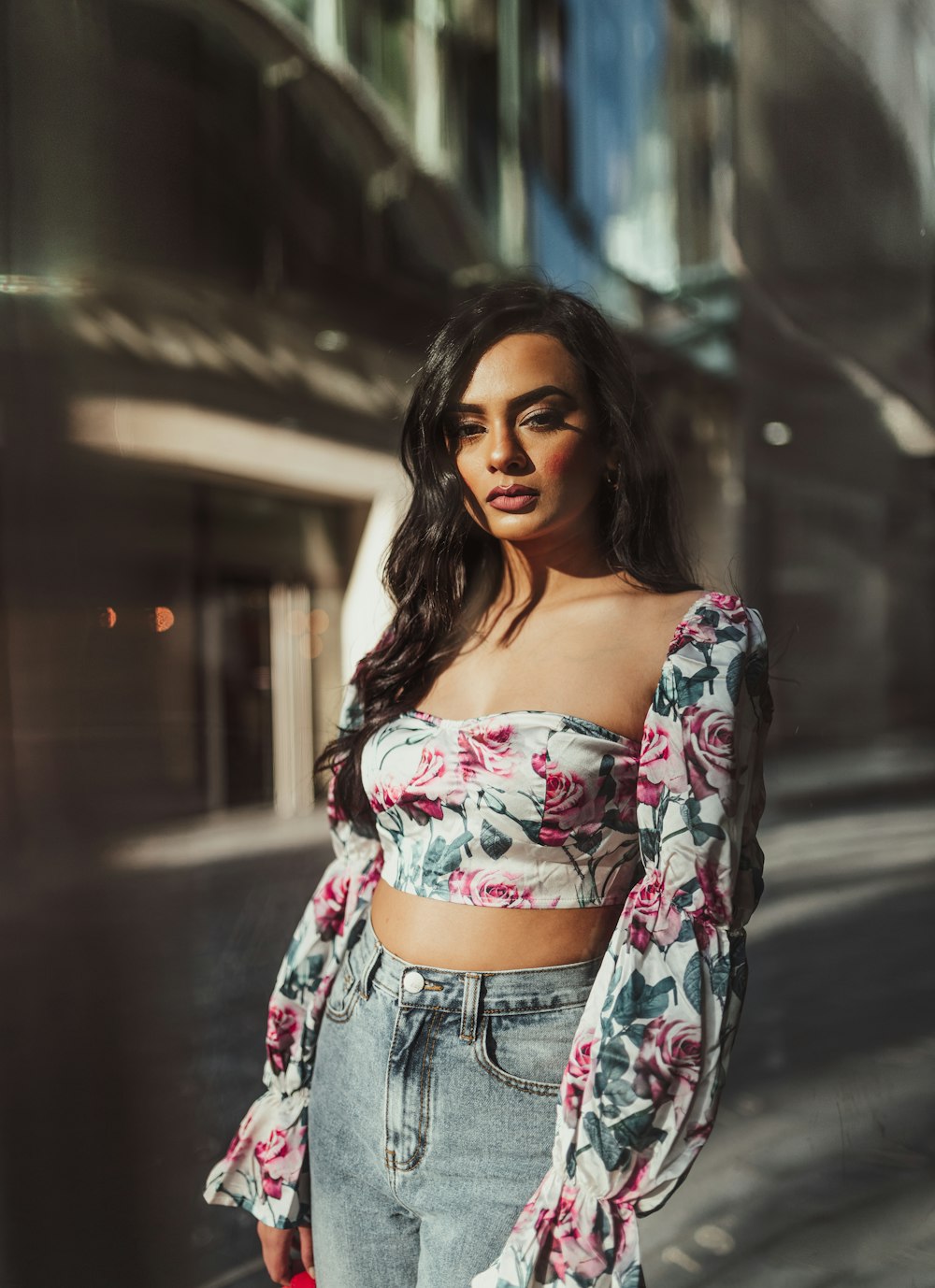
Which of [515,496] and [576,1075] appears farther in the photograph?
[515,496]

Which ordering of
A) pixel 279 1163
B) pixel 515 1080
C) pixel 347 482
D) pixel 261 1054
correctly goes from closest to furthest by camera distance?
1. pixel 515 1080
2. pixel 279 1163
3. pixel 261 1054
4. pixel 347 482

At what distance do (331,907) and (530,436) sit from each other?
757mm

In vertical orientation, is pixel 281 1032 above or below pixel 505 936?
below

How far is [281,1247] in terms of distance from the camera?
4.74 feet

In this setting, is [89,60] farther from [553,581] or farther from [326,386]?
[553,581]

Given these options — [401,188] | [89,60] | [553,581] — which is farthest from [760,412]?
[89,60]

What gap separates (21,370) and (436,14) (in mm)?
1680

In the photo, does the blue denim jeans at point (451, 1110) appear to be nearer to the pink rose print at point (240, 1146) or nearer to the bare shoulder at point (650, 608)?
the pink rose print at point (240, 1146)

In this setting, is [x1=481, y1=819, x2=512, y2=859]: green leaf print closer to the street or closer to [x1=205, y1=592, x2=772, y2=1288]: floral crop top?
[x1=205, y1=592, x2=772, y2=1288]: floral crop top

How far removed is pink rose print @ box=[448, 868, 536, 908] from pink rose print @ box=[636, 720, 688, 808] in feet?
0.65

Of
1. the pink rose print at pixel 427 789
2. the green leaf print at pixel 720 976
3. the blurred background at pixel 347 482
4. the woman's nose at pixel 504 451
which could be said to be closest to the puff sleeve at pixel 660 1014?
the green leaf print at pixel 720 976

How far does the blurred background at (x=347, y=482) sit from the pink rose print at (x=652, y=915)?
1.11 meters

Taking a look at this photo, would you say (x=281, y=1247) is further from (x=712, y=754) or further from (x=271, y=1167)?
(x=712, y=754)

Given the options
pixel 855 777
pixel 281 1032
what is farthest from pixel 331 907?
pixel 855 777
